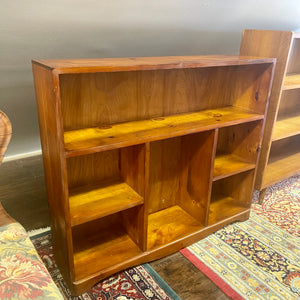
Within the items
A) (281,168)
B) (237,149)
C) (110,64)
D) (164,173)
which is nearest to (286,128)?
(281,168)

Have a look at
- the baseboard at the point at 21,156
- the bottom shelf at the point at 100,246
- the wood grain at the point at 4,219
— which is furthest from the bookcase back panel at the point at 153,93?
the baseboard at the point at 21,156

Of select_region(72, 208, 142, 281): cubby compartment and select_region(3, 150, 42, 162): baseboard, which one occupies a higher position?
select_region(3, 150, 42, 162): baseboard

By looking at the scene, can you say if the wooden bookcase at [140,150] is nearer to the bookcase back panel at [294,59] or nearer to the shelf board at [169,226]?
the shelf board at [169,226]

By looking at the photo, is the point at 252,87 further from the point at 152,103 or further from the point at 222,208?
the point at 222,208

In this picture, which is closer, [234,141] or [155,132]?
[155,132]

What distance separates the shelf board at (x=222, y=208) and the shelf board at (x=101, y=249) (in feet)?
1.85

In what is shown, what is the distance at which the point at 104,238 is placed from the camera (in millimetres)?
1750

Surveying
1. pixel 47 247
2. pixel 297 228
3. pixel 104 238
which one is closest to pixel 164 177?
pixel 104 238

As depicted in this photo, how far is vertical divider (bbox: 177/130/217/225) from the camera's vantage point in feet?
5.59

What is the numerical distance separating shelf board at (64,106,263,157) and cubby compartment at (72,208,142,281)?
0.49m

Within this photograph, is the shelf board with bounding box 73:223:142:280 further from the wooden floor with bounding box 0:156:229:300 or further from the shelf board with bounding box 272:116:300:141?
the shelf board with bounding box 272:116:300:141

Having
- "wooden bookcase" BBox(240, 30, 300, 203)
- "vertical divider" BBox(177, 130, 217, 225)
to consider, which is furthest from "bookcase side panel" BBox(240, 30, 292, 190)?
"vertical divider" BBox(177, 130, 217, 225)

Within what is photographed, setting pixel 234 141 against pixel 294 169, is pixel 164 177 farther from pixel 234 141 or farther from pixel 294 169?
pixel 294 169

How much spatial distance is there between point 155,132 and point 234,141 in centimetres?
78
